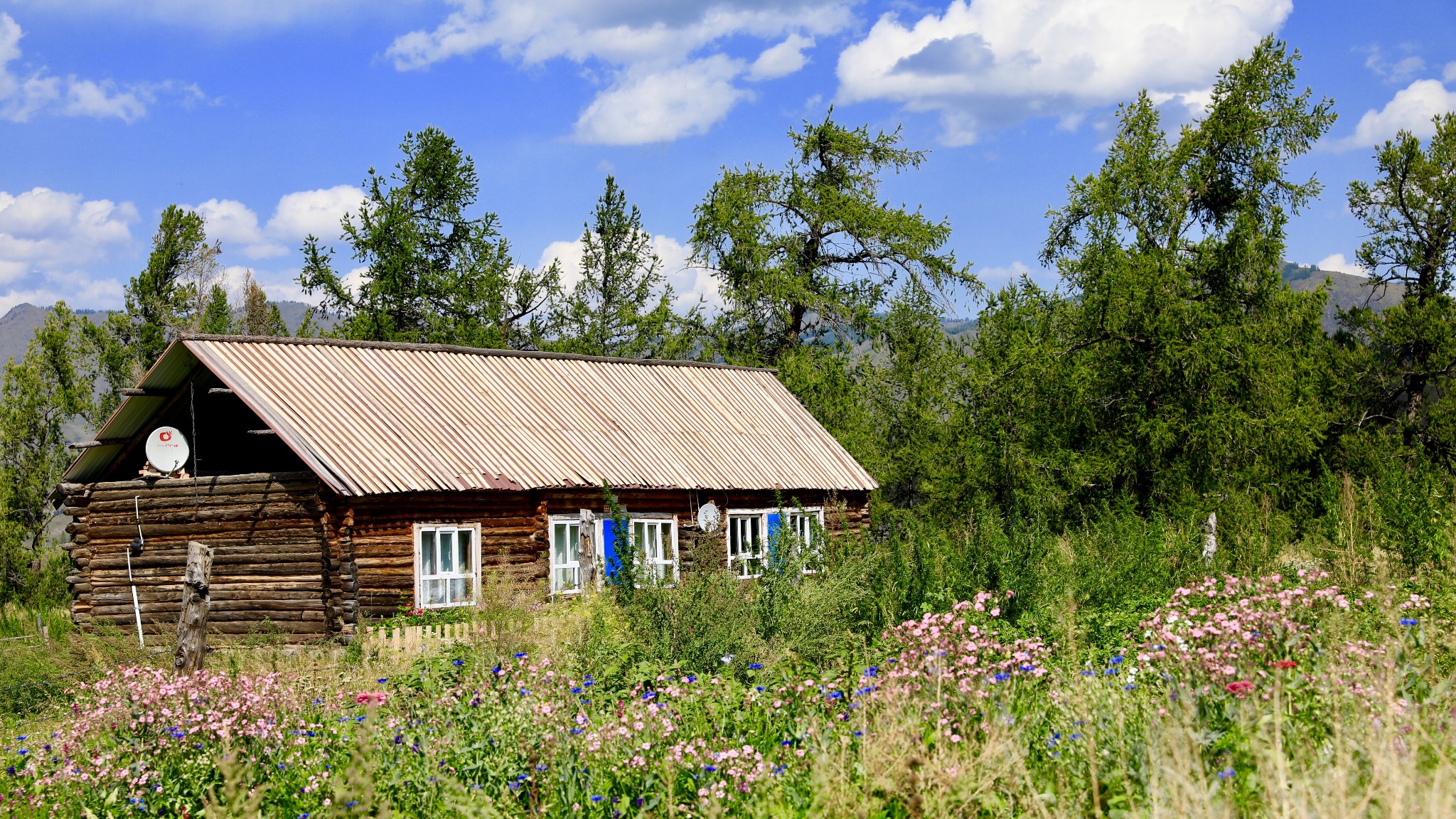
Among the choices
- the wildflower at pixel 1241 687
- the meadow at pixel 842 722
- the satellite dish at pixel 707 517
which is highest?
the satellite dish at pixel 707 517

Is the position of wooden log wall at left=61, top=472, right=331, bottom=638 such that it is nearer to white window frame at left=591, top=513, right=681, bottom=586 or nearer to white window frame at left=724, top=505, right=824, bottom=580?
white window frame at left=591, top=513, right=681, bottom=586

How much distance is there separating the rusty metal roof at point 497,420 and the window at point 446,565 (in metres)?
0.83

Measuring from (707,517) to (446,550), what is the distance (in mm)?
4973

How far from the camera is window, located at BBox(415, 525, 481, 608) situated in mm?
16750

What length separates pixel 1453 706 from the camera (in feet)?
17.1

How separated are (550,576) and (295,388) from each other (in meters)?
4.74

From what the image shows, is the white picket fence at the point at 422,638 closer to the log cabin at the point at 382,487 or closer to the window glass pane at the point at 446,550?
the log cabin at the point at 382,487

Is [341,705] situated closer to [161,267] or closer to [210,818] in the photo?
[210,818]

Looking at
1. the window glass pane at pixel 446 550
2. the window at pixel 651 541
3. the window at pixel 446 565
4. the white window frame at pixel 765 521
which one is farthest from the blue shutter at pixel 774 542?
the window glass pane at pixel 446 550

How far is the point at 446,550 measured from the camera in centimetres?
1716

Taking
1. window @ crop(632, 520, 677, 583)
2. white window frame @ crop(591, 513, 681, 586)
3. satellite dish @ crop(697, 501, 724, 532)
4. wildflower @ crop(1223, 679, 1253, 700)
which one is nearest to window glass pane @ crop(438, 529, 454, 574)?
white window frame @ crop(591, 513, 681, 586)

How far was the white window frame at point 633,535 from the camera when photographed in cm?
1845

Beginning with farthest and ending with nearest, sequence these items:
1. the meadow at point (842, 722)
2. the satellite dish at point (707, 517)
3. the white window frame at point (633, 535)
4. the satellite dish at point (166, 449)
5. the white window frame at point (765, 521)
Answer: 1. the satellite dish at point (707, 517)
2. the white window frame at point (765, 521)
3. the white window frame at point (633, 535)
4. the satellite dish at point (166, 449)
5. the meadow at point (842, 722)

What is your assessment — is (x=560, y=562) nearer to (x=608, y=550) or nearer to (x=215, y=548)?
(x=608, y=550)
